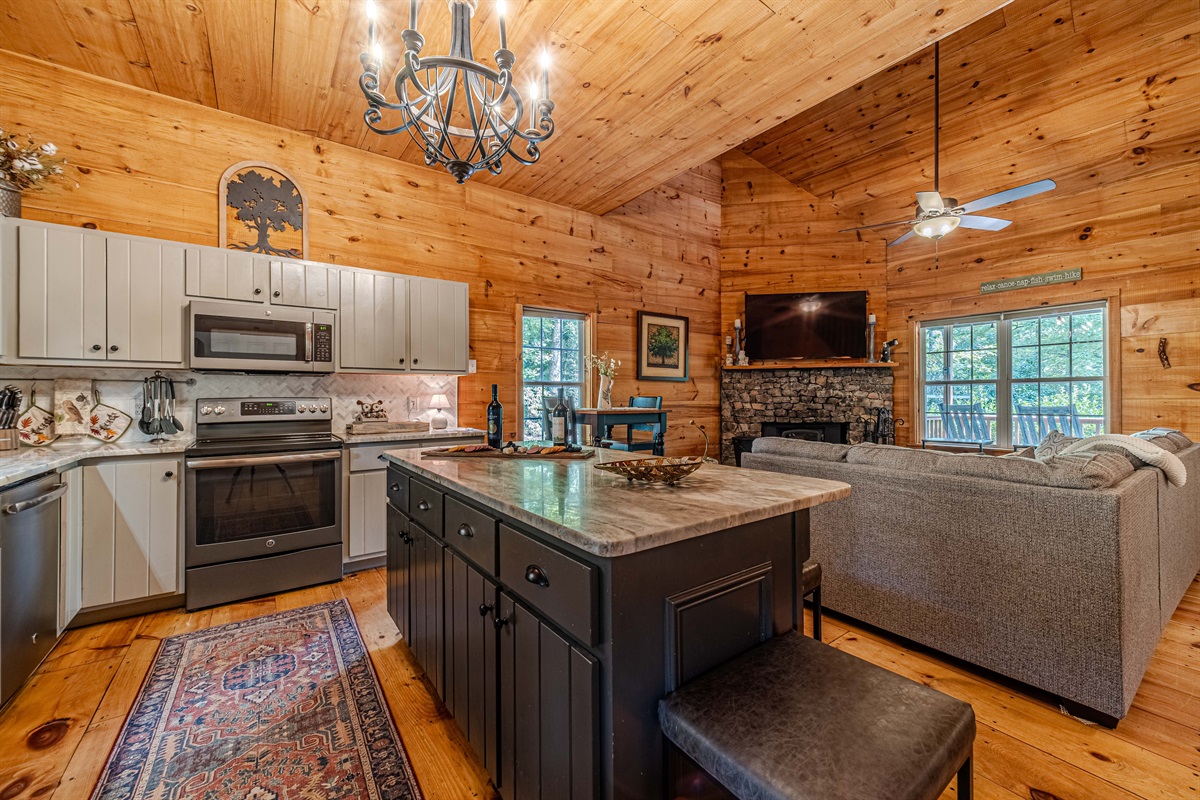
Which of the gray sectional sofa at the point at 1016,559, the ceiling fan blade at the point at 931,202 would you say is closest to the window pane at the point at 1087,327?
the ceiling fan blade at the point at 931,202

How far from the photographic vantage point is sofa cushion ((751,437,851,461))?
2.45 metres

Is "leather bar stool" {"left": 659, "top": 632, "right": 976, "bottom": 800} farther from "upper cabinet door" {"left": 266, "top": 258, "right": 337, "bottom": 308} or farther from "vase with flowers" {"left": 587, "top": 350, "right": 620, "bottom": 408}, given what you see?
"vase with flowers" {"left": 587, "top": 350, "right": 620, "bottom": 408}

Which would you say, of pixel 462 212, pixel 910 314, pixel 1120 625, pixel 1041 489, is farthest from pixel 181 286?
pixel 910 314

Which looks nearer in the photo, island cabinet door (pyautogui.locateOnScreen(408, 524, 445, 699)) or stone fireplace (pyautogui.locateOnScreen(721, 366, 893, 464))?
island cabinet door (pyautogui.locateOnScreen(408, 524, 445, 699))

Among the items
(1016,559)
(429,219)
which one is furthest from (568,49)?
(1016,559)

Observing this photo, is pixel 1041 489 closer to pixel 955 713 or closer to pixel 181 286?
pixel 955 713

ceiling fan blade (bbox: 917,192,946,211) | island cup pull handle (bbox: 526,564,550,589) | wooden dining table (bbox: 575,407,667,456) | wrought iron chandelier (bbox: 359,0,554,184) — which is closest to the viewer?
island cup pull handle (bbox: 526,564,550,589)

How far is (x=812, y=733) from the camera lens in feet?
2.84

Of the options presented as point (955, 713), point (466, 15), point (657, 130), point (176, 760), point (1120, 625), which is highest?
point (657, 130)

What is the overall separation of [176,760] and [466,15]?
2.75 meters

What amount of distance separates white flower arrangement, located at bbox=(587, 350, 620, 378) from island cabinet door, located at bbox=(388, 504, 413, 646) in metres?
2.82

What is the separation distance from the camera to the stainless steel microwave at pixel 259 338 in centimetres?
285

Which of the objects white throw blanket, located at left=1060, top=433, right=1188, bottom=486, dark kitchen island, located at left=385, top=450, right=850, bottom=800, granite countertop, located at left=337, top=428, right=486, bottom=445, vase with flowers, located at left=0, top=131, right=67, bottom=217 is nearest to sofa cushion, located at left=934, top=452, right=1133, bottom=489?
white throw blanket, located at left=1060, top=433, right=1188, bottom=486

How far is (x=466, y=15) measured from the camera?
178cm
